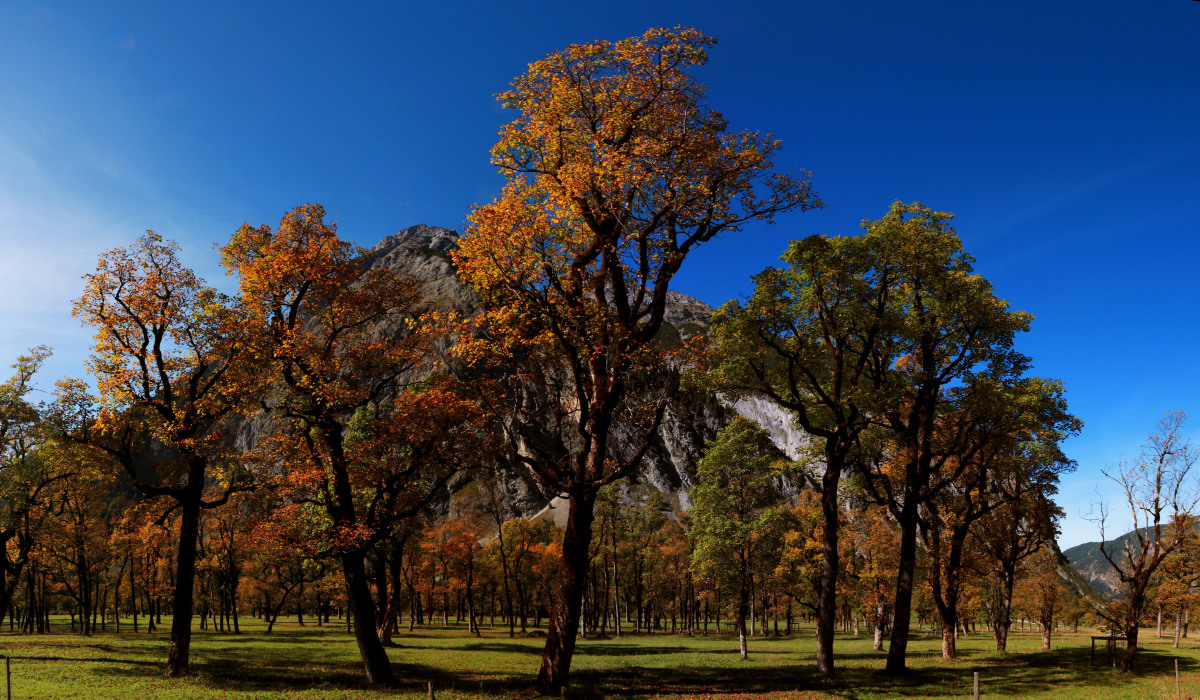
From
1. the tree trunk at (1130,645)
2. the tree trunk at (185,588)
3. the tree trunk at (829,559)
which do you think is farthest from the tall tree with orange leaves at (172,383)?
the tree trunk at (1130,645)

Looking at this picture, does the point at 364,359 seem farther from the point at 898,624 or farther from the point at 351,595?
the point at 898,624

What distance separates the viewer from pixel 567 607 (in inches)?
731

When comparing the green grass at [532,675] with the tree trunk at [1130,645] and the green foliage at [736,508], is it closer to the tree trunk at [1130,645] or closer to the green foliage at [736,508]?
the tree trunk at [1130,645]

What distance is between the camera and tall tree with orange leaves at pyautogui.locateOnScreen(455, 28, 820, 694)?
61.0 ft

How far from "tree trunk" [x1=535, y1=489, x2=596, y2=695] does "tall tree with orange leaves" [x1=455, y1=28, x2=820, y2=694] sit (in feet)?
0.14

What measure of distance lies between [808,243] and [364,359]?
61.9 feet

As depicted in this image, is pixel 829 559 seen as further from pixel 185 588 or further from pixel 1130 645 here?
pixel 185 588

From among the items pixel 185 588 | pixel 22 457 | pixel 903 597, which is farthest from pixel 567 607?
pixel 22 457

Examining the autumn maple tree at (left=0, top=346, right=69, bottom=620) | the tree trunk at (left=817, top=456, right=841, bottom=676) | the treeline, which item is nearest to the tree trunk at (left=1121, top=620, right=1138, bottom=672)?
Answer: the treeline

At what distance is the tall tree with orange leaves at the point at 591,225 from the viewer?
18.6 m

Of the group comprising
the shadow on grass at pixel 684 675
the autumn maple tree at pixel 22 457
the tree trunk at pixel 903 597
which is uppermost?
the autumn maple tree at pixel 22 457

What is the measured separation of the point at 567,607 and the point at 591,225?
37.8ft

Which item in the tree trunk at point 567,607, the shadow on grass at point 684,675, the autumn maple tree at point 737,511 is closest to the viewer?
the tree trunk at point 567,607

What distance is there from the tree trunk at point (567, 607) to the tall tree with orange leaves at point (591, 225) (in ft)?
0.14
